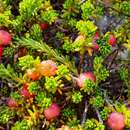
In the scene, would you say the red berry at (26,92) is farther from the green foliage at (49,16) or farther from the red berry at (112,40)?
the red berry at (112,40)

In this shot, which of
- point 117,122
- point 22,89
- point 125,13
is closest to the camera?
point 117,122

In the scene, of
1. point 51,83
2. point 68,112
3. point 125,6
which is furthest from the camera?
point 125,6

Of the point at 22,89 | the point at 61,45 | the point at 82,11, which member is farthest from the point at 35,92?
the point at 82,11

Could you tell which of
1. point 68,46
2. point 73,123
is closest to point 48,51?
point 68,46

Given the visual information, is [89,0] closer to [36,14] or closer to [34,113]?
[36,14]

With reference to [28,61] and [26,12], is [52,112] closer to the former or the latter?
[28,61]

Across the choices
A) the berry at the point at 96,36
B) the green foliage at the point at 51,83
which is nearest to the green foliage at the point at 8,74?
the green foliage at the point at 51,83

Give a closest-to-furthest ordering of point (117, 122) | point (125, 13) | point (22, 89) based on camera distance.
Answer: point (117, 122) < point (22, 89) < point (125, 13)

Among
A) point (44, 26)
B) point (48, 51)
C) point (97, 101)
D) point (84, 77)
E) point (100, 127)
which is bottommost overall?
point (100, 127)
